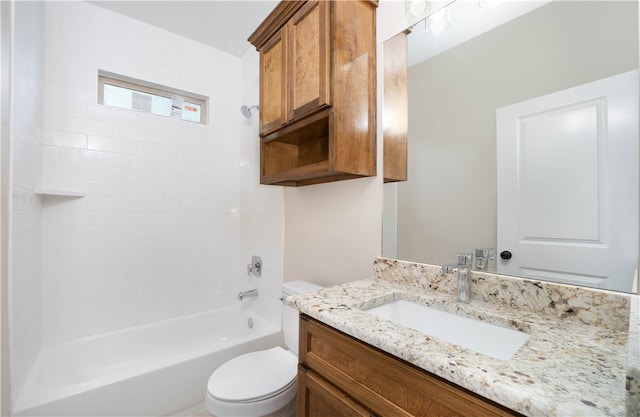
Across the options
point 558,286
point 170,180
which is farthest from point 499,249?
point 170,180

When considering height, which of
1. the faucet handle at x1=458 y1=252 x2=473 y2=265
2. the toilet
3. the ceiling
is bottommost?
the toilet

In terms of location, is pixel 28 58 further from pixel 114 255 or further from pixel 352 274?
pixel 352 274

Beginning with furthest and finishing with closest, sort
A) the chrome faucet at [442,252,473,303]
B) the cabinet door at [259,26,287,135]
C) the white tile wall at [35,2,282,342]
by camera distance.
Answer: the white tile wall at [35,2,282,342] < the cabinet door at [259,26,287,135] < the chrome faucet at [442,252,473,303]

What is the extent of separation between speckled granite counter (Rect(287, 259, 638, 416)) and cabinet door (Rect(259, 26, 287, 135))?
3.30 feet

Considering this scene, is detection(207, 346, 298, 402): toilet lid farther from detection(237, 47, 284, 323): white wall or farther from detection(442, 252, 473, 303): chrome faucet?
detection(442, 252, 473, 303): chrome faucet

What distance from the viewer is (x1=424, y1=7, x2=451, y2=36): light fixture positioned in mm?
1178

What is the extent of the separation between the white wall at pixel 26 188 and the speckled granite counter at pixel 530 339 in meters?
1.44

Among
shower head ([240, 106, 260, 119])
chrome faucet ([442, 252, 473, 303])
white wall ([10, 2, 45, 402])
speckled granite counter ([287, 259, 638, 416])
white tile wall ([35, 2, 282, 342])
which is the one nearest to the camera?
speckled granite counter ([287, 259, 638, 416])

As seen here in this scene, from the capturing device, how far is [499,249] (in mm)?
1008

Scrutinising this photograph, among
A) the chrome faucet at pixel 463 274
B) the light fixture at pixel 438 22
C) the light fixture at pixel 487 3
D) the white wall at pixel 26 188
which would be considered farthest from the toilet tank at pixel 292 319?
the light fixture at pixel 487 3

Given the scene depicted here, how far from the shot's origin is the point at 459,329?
2.99ft

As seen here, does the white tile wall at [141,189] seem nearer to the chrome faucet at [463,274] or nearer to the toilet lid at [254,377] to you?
the toilet lid at [254,377]

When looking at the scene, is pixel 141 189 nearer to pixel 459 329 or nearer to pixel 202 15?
pixel 202 15

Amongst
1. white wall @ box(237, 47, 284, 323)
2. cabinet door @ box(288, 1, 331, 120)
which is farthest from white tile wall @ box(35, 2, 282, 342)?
cabinet door @ box(288, 1, 331, 120)
